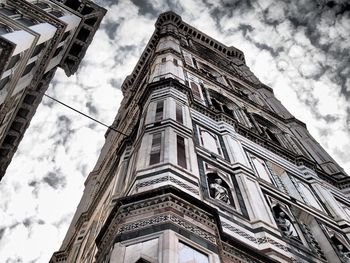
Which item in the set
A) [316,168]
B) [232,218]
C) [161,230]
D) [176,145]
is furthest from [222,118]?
[161,230]

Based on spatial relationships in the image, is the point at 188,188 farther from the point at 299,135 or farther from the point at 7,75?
the point at 299,135

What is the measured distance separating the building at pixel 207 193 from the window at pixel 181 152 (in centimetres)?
3

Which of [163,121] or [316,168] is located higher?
[316,168]

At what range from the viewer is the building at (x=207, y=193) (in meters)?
6.56

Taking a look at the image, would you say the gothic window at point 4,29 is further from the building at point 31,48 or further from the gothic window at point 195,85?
the gothic window at point 195,85

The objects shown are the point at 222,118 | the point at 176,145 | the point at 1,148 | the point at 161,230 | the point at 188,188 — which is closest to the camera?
the point at 161,230

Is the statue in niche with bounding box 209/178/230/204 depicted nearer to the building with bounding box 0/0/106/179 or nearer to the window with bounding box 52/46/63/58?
the building with bounding box 0/0/106/179

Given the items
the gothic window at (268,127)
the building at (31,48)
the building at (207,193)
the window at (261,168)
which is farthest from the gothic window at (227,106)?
the building at (31,48)

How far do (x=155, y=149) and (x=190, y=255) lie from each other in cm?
362

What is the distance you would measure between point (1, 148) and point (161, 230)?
27.9 feet

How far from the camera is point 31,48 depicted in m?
10.3

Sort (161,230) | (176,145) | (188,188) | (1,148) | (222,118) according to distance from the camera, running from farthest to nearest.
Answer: (222,118) < (1,148) < (176,145) < (188,188) < (161,230)

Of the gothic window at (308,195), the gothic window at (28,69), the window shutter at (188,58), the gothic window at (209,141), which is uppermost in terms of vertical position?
the window shutter at (188,58)

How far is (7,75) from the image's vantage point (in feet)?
32.1
